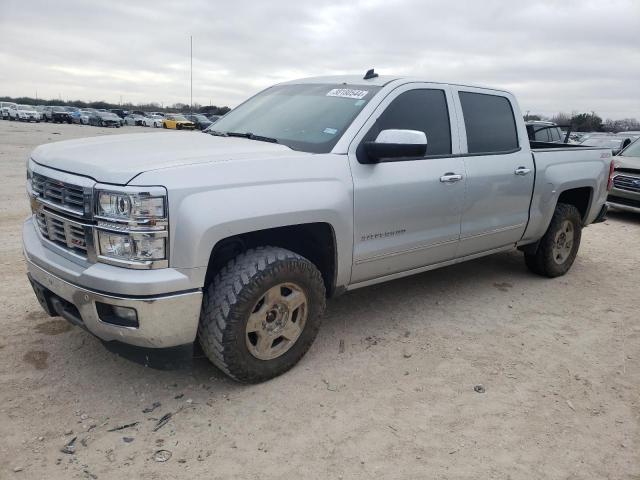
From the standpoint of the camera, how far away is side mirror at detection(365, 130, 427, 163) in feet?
11.0

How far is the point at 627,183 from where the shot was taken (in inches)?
377

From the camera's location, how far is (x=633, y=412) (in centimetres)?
315

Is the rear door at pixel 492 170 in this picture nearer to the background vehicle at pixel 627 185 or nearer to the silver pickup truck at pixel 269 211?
the silver pickup truck at pixel 269 211

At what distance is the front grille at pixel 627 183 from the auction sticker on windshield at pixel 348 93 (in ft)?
25.1

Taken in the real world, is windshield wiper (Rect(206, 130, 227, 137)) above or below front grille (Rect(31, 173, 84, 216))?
above

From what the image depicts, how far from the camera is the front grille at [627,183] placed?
371 inches

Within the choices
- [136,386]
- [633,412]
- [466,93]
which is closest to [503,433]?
[633,412]

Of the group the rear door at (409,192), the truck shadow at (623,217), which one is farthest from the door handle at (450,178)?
the truck shadow at (623,217)

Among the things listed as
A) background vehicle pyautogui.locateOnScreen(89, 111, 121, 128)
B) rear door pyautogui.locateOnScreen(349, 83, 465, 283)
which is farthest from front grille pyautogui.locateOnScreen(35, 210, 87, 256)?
background vehicle pyautogui.locateOnScreen(89, 111, 121, 128)

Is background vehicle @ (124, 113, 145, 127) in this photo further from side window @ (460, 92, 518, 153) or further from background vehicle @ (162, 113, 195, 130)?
side window @ (460, 92, 518, 153)

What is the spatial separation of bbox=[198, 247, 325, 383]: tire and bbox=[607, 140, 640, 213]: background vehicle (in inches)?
327

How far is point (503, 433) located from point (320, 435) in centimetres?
99

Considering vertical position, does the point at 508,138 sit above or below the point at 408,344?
above

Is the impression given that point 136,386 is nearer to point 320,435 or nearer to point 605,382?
point 320,435
